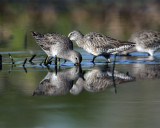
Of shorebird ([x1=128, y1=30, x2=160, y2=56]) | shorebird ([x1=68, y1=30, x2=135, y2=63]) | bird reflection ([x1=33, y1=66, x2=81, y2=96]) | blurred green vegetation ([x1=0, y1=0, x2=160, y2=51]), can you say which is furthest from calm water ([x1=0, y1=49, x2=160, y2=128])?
blurred green vegetation ([x1=0, y1=0, x2=160, y2=51])

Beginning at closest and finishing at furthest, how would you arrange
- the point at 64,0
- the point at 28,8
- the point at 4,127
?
1. the point at 4,127
2. the point at 28,8
3. the point at 64,0

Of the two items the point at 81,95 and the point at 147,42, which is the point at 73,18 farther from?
the point at 81,95

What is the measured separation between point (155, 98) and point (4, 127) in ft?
10.1

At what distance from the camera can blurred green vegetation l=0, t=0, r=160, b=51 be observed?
2073cm

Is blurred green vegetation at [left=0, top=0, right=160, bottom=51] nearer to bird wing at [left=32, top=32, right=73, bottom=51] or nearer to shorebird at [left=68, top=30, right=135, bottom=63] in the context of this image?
bird wing at [left=32, top=32, right=73, bottom=51]

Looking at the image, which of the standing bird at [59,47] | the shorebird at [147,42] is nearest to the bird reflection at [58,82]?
the standing bird at [59,47]

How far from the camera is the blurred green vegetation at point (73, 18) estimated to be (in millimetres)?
20734

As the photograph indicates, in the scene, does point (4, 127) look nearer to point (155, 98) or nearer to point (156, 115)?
point (156, 115)

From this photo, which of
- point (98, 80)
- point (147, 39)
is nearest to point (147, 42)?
point (147, 39)

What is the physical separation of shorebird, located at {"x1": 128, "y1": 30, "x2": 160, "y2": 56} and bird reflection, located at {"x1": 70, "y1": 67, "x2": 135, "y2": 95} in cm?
428

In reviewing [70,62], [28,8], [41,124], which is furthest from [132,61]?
[28,8]

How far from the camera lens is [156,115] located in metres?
7.64

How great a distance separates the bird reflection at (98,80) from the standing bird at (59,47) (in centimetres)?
119

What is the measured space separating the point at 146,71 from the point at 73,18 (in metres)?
15.6
